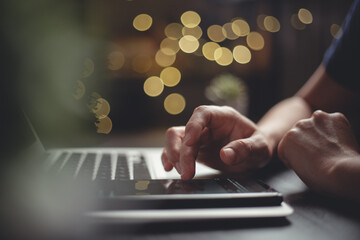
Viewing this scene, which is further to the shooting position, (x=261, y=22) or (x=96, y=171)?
(x=261, y=22)

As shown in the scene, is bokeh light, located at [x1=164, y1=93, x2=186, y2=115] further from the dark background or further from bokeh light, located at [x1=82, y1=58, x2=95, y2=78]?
bokeh light, located at [x1=82, y1=58, x2=95, y2=78]

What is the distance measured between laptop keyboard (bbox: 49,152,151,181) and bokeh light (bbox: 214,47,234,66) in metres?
3.03

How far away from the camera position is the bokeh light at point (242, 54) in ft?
11.5

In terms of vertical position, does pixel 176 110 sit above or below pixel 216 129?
below

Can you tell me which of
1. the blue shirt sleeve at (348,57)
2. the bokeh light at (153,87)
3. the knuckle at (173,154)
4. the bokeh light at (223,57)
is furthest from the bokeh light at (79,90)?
the bokeh light at (223,57)

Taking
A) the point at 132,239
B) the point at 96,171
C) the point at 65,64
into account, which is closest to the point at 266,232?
the point at 132,239

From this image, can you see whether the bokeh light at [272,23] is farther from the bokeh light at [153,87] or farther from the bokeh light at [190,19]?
the bokeh light at [153,87]

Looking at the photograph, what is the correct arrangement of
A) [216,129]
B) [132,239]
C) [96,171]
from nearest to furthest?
[132,239]
[96,171]
[216,129]

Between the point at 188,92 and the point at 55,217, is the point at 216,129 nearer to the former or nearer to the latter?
the point at 55,217

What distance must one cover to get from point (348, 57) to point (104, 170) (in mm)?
749

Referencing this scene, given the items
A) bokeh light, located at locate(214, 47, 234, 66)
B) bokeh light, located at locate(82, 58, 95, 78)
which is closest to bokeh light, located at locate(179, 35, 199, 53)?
bokeh light, located at locate(214, 47, 234, 66)

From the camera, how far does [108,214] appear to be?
12.2 inches

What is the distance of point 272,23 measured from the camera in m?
3.33

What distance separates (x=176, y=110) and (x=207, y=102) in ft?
1.11
